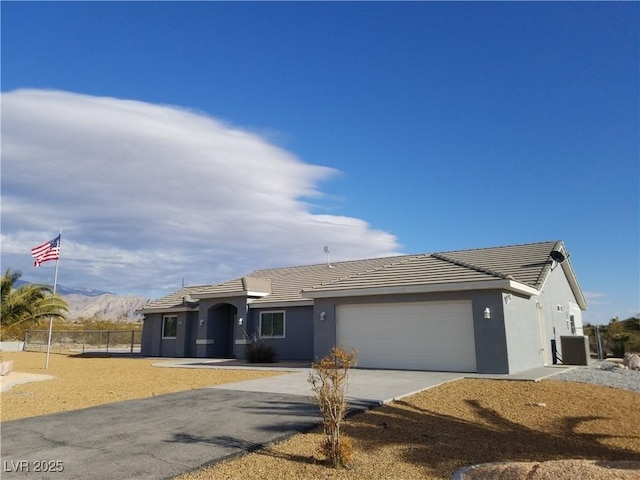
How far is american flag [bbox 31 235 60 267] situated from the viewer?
20.3m

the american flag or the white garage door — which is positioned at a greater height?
the american flag

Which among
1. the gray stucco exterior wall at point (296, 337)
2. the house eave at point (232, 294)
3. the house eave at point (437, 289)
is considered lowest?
the gray stucco exterior wall at point (296, 337)

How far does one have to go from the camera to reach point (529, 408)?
955 centimetres

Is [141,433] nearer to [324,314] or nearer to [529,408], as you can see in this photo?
[529,408]

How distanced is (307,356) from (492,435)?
1628cm

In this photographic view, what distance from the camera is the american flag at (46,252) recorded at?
2033cm

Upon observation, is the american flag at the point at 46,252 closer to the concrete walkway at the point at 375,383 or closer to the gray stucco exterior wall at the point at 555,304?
the concrete walkway at the point at 375,383

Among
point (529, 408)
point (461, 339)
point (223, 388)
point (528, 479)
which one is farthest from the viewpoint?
point (461, 339)

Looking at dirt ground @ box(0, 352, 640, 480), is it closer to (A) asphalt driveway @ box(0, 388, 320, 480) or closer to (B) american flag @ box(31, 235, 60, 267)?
(A) asphalt driveway @ box(0, 388, 320, 480)

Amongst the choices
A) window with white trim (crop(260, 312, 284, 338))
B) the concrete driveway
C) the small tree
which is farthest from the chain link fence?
the small tree

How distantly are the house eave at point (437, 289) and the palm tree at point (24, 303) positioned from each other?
17.3m

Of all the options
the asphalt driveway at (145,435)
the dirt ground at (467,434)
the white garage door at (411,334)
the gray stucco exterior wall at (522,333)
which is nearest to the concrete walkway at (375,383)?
the dirt ground at (467,434)

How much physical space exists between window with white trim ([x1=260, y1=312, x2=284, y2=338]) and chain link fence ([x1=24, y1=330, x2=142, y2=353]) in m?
16.8

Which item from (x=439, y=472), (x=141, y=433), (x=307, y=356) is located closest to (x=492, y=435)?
(x=439, y=472)
